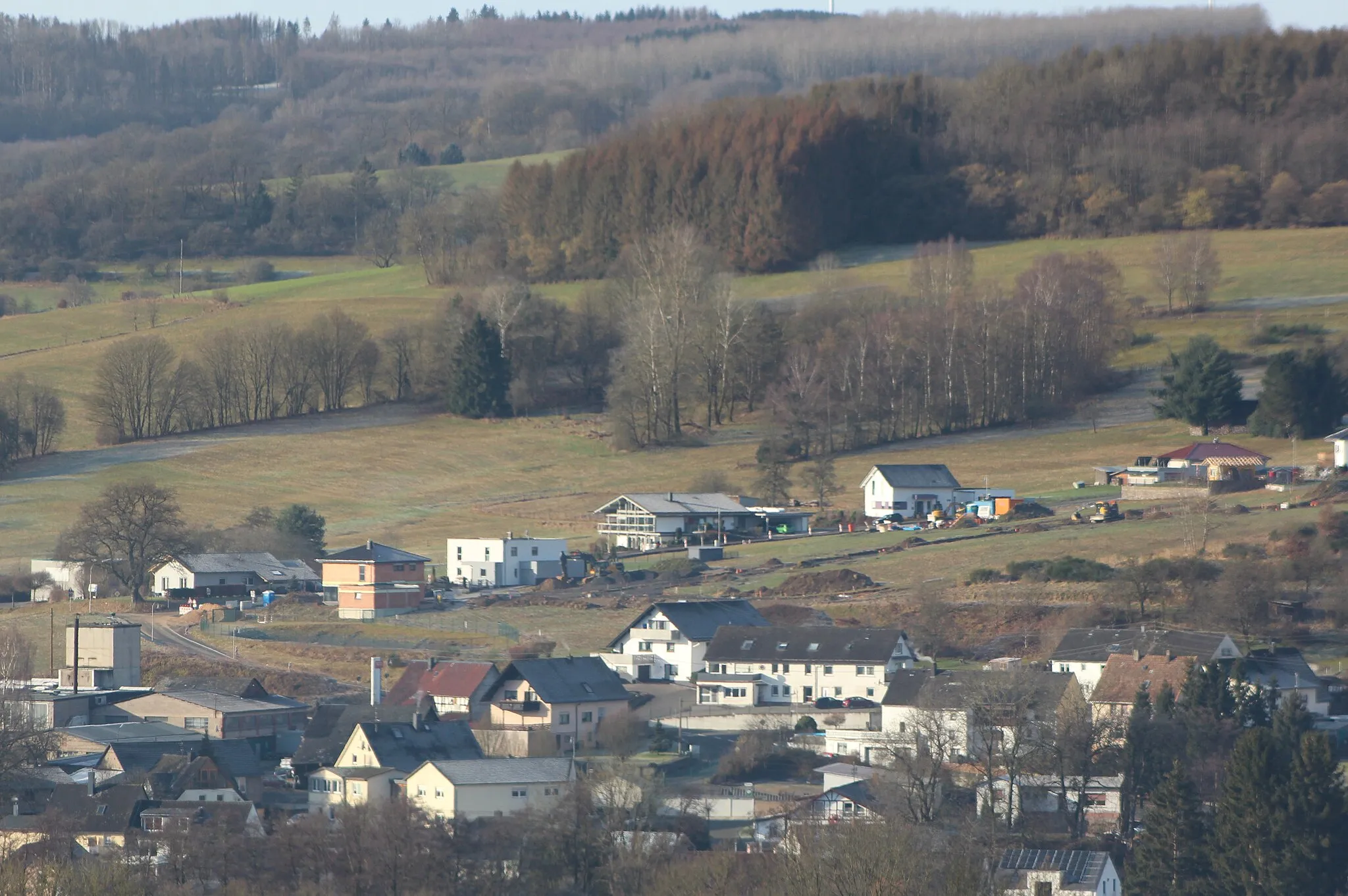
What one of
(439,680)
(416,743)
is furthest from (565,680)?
(416,743)

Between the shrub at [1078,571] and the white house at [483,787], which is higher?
the shrub at [1078,571]

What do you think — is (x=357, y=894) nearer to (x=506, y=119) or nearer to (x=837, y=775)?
(x=837, y=775)

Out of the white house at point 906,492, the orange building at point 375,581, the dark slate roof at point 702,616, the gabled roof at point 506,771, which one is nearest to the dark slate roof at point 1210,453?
the white house at point 906,492

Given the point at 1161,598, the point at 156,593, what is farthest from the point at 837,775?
the point at 156,593

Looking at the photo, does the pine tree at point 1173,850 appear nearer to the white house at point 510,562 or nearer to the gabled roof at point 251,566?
the white house at point 510,562

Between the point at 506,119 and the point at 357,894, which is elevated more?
the point at 506,119

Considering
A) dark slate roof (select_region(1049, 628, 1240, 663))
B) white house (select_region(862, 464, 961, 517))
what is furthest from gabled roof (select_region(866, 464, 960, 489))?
dark slate roof (select_region(1049, 628, 1240, 663))
